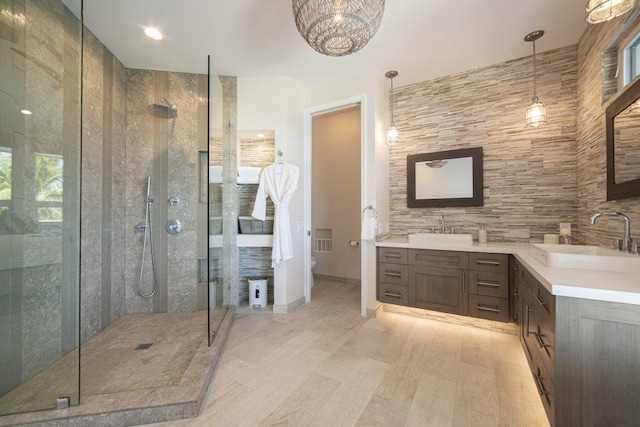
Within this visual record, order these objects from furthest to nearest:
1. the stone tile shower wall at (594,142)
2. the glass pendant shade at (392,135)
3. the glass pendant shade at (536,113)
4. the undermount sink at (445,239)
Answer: the glass pendant shade at (392,135)
the undermount sink at (445,239)
the glass pendant shade at (536,113)
the stone tile shower wall at (594,142)

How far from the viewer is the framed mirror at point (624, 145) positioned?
4.98 feet

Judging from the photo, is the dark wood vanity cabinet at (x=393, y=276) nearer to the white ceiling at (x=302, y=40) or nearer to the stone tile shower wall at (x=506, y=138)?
the stone tile shower wall at (x=506, y=138)

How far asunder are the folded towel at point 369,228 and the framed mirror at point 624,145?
182 cm

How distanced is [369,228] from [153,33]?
2.87m

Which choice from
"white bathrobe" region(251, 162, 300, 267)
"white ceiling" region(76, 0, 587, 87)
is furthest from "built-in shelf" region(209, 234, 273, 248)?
"white ceiling" region(76, 0, 587, 87)

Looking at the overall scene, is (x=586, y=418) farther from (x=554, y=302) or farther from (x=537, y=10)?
(x=537, y=10)

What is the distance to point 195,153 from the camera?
2.90 m

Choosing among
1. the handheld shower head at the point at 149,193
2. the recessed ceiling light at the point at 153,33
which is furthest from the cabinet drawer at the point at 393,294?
the recessed ceiling light at the point at 153,33

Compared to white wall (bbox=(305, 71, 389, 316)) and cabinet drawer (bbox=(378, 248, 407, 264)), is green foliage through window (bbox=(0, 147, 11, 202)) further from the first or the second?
cabinet drawer (bbox=(378, 248, 407, 264))

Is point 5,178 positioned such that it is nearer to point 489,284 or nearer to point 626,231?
point 489,284

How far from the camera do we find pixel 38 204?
67.9 inches

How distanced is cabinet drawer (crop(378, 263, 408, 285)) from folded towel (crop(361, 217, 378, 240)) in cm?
36

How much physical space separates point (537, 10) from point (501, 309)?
2.58 m

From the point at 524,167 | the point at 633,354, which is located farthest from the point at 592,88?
the point at 633,354
